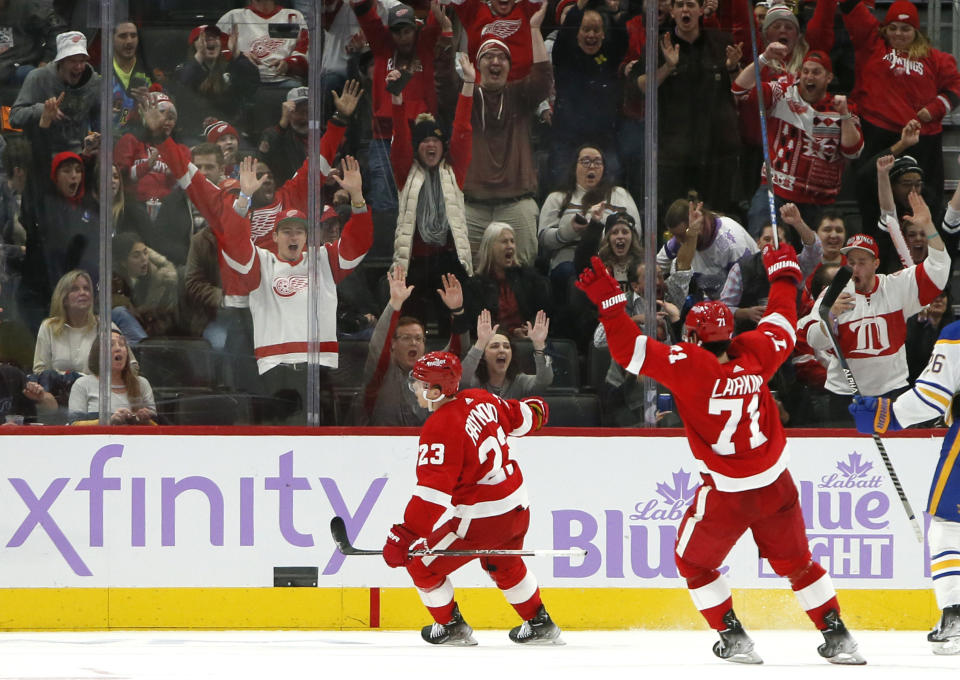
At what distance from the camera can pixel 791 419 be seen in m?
5.41

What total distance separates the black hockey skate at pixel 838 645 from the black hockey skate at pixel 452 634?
1.23 meters

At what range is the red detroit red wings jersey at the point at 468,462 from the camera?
4.18 metres

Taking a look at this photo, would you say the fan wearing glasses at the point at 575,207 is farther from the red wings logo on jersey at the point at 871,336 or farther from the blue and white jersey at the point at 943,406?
the blue and white jersey at the point at 943,406

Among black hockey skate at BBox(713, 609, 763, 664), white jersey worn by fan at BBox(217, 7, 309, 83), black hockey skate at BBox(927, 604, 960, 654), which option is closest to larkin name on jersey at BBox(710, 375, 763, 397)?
black hockey skate at BBox(713, 609, 763, 664)

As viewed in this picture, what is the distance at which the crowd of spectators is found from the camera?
534cm

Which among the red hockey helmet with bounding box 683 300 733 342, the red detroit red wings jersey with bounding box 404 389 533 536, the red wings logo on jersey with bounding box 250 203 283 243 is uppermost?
the red wings logo on jersey with bounding box 250 203 283 243

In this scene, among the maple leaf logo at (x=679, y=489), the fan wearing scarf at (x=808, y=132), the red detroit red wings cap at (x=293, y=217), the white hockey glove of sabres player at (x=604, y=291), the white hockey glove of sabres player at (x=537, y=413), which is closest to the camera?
the white hockey glove of sabres player at (x=604, y=291)

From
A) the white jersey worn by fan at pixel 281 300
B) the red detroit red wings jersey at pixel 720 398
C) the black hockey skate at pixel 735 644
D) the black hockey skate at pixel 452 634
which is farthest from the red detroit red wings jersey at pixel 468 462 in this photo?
the white jersey worn by fan at pixel 281 300

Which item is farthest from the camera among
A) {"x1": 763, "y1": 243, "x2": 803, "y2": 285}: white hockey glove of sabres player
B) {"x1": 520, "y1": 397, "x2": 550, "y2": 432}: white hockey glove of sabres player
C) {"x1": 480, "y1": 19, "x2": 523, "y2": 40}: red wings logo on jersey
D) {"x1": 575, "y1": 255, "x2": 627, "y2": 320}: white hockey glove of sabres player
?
{"x1": 480, "y1": 19, "x2": 523, "y2": 40}: red wings logo on jersey

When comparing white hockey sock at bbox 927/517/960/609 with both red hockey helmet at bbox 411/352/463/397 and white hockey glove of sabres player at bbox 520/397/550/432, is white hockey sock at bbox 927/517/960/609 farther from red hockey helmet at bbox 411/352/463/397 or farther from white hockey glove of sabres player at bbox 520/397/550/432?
red hockey helmet at bbox 411/352/463/397

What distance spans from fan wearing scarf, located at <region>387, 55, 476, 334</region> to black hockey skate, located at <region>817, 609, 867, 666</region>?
2.17m

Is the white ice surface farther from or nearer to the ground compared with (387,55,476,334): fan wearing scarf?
nearer to the ground

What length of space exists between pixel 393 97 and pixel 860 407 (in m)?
2.52

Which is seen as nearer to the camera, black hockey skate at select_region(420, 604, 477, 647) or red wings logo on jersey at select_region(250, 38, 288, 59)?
black hockey skate at select_region(420, 604, 477, 647)
